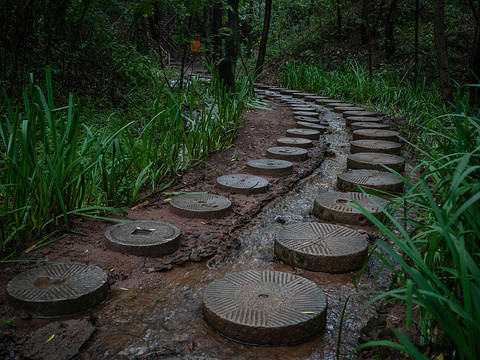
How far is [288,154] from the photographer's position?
372 cm

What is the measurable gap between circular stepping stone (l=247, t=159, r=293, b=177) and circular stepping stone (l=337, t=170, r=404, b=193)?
48 cm

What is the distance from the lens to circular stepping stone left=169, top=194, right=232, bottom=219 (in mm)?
2416

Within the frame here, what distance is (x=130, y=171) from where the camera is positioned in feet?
9.16

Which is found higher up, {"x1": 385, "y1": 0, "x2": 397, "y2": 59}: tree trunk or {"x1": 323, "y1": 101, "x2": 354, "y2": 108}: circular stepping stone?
{"x1": 385, "y1": 0, "x2": 397, "y2": 59}: tree trunk

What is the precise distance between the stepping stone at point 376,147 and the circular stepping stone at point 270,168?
864mm

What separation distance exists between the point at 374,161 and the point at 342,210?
3.92ft

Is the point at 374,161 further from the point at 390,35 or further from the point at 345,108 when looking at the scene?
the point at 390,35

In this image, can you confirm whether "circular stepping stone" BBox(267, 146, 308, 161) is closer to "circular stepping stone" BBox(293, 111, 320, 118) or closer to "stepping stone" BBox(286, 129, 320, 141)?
"stepping stone" BBox(286, 129, 320, 141)

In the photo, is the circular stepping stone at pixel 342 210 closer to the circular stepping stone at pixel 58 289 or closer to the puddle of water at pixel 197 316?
the puddle of water at pixel 197 316

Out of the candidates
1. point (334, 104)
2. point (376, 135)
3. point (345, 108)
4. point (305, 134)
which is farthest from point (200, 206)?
point (334, 104)

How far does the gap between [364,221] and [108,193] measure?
1548 mm

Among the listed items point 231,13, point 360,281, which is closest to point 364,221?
point 360,281

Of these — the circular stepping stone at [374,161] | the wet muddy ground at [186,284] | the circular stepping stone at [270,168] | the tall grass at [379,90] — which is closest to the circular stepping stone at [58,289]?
the wet muddy ground at [186,284]

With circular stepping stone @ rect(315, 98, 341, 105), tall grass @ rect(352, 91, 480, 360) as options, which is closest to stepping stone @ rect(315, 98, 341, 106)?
circular stepping stone @ rect(315, 98, 341, 105)
